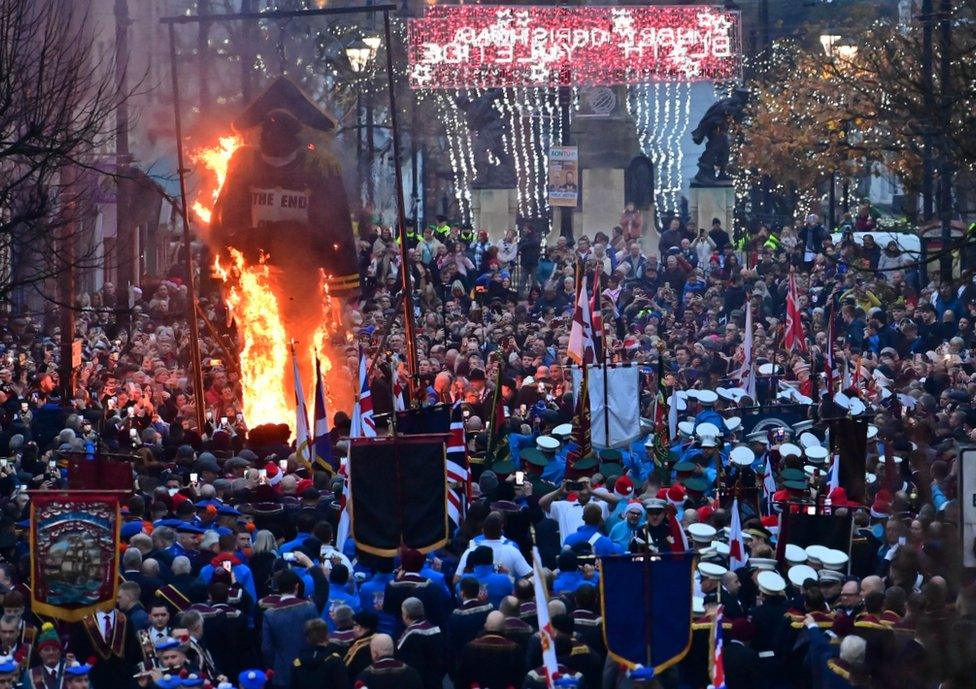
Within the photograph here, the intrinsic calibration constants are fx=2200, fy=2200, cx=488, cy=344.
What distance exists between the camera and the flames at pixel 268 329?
28.3 m

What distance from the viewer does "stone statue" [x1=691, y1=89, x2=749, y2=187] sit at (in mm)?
50938

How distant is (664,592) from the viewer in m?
13.9

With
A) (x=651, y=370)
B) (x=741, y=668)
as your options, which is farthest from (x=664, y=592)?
(x=651, y=370)

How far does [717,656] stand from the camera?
1344cm

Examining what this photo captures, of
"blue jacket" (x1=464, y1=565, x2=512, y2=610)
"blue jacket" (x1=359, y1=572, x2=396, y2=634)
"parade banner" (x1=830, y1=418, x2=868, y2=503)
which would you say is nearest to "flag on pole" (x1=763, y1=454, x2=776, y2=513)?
"parade banner" (x1=830, y1=418, x2=868, y2=503)

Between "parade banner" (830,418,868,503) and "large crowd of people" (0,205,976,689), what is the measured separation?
0.25 metres

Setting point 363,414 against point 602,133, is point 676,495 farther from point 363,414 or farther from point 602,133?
point 602,133

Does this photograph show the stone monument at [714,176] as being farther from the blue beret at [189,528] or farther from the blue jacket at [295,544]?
the blue beret at [189,528]

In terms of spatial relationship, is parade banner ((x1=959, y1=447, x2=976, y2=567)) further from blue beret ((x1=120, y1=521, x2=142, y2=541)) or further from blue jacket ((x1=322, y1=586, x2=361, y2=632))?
blue beret ((x1=120, y1=521, x2=142, y2=541))

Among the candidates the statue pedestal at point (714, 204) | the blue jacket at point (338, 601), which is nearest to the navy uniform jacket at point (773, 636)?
the blue jacket at point (338, 601)

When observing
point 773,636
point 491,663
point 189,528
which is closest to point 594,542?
point 773,636

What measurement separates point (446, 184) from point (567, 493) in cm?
5042

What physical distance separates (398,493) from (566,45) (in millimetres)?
41450

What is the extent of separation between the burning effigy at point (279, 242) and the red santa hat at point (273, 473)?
6920 millimetres
